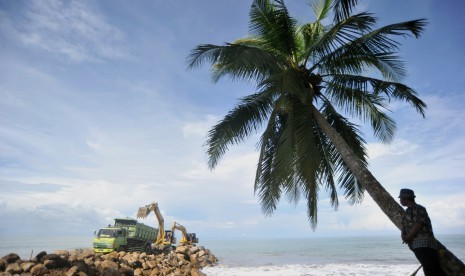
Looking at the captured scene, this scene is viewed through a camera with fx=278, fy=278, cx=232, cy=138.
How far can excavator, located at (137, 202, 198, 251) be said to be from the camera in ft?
78.1

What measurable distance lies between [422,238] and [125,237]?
22161 millimetres

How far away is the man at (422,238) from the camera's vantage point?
13.0ft

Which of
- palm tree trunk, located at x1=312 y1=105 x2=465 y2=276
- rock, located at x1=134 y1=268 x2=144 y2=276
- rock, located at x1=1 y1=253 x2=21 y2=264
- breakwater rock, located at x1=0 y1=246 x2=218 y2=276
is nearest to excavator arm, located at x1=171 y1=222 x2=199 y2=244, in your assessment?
breakwater rock, located at x1=0 y1=246 x2=218 y2=276

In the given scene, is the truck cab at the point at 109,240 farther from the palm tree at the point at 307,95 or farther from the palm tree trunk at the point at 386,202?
the palm tree trunk at the point at 386,202

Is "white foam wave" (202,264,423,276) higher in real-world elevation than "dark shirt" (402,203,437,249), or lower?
lower

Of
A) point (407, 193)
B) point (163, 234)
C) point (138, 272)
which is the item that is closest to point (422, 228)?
point (407, 193)

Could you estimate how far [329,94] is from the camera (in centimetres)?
967

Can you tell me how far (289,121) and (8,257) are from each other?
12.1m

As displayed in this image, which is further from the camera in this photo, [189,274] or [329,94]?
[189,274]

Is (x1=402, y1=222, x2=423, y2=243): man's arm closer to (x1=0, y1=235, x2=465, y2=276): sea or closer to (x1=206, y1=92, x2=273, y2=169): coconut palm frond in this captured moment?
(x1=206, y1=92, x2=273, y2=169): coconut palm frond

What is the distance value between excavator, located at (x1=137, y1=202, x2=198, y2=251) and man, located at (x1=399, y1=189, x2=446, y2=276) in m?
22.4

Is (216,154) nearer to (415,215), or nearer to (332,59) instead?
(332,59)

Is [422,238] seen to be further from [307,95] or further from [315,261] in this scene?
[315,261]

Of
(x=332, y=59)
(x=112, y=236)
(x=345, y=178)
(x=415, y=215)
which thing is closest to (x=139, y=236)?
(x=112, y=236)
